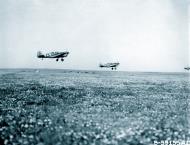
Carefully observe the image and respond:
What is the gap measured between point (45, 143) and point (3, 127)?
4.91 metres

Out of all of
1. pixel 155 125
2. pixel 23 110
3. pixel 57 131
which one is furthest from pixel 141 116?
pixel 23 110

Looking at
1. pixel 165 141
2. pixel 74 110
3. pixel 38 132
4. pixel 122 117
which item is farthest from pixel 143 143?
pixel 74 110

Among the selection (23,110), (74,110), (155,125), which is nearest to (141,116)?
(155,125)

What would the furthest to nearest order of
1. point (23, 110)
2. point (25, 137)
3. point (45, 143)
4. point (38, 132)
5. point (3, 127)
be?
point (23, 110) < point (3, 127) < point (38, 132) < point (25, 137) < point (45, 143)

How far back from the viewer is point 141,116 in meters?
24.2

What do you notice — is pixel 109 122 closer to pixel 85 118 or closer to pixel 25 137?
pixel 85 118

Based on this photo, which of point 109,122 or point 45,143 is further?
point 109,122

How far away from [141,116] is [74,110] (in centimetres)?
621

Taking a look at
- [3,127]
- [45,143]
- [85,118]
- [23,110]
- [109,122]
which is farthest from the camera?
[23,110]

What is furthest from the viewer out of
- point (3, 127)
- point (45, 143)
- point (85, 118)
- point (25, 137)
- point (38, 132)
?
point (85, 118)

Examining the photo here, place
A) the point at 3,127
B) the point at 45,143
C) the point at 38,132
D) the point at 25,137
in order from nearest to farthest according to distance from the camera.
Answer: the point at 45,143 → the point at 25,137 → the point at 38,132 → the point at 3,127

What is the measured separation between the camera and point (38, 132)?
59.5ft

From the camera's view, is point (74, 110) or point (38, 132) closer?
point (38, 132)

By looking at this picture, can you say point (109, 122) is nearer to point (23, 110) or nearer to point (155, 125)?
point (155, 125)
